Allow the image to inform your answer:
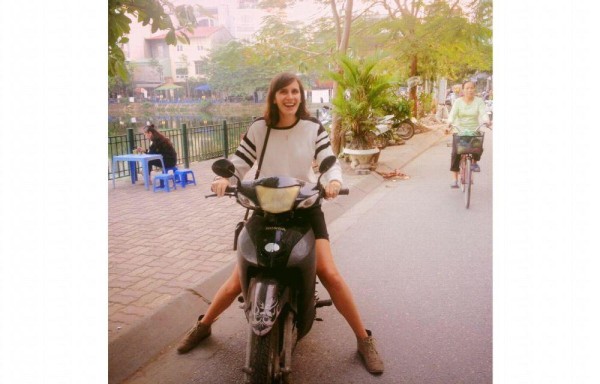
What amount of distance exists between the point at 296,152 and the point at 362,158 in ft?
19.3

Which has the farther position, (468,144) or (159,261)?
(468,144)

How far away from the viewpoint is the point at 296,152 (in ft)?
7.55

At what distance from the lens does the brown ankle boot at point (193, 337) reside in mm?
2549

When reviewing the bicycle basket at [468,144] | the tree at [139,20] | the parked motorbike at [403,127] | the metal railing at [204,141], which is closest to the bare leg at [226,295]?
the tree at [139,20]

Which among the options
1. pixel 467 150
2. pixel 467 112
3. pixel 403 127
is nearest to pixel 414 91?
pixel 403 127

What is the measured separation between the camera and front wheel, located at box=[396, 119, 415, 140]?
11414 millimetres

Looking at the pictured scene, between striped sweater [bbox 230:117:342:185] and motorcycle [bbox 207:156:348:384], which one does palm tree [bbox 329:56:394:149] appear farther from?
motorcycle [bbox 207:156:348:384]

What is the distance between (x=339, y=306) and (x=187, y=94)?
131 cm

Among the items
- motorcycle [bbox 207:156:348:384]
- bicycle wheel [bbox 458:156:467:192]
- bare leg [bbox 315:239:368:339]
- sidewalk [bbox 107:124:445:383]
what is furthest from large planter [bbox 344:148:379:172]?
motorcycle [bbox 207:156:348:384]

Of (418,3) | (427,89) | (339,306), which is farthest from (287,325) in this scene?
(427,89)

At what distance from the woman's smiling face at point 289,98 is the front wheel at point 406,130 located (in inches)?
365

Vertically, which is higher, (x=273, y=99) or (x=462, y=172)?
(x=273, y=99)

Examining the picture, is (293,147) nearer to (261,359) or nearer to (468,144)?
(261,359)
